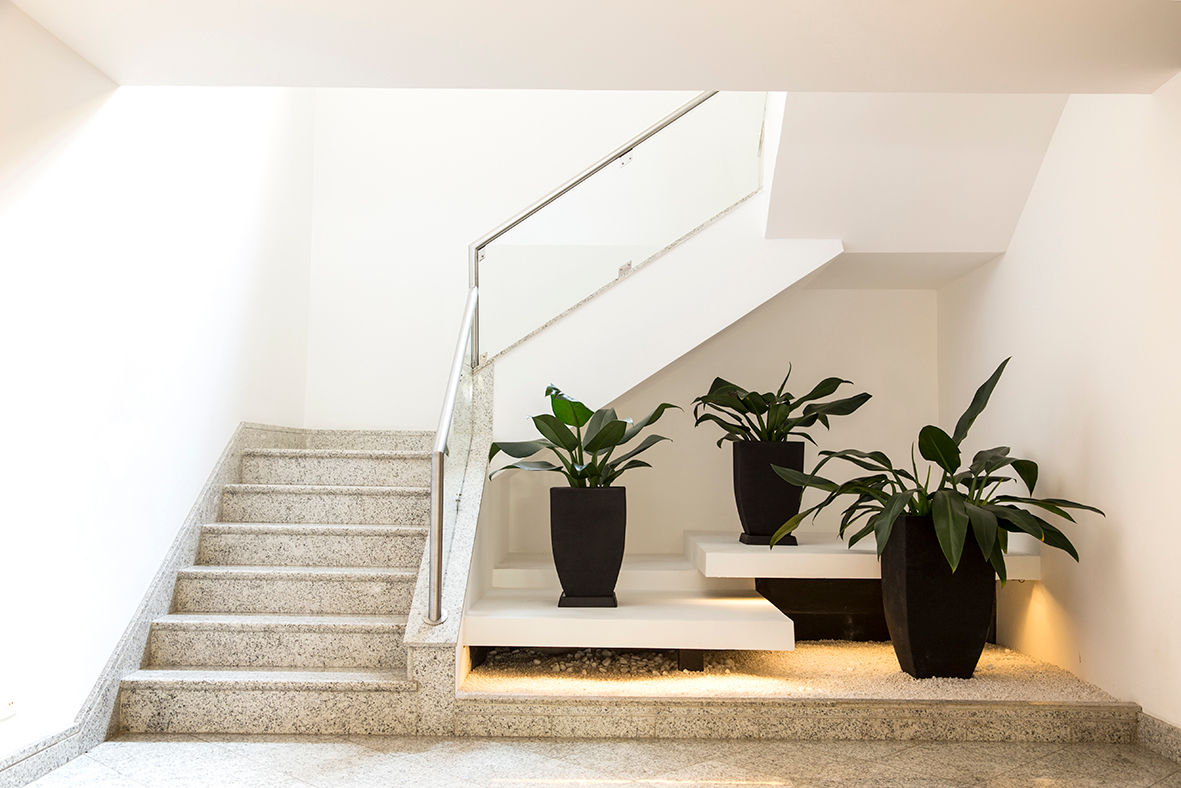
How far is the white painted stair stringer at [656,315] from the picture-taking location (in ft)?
15.6

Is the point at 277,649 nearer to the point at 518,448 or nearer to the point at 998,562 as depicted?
the point at 518,448

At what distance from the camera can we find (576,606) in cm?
403

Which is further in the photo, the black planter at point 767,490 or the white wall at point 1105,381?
the black planter at point 767,490

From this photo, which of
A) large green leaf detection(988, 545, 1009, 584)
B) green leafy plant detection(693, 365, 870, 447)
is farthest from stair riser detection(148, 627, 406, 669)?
large green leaf detection(988, 545, 1009, 584)

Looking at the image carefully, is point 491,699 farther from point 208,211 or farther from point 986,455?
point 208,211

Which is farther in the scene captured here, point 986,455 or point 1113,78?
point 986,455

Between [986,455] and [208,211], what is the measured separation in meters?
3.68

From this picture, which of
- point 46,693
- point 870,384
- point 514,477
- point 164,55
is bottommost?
point 46,693

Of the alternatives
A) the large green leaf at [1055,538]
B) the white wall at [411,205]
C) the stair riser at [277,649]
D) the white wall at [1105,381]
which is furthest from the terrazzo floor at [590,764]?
the white wall at [411,205]

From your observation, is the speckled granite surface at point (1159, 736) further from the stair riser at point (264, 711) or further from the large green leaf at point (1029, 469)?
the stair riser at point (264, 711)

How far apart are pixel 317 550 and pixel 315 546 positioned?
2cm

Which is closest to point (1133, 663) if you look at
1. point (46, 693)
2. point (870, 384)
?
point (870, 384)

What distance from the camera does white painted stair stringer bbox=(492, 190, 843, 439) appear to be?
15.6 feet

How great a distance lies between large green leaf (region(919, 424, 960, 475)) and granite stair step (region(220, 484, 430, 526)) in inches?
91.2
